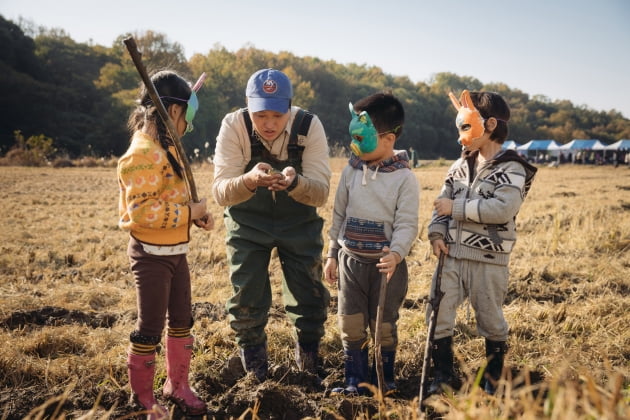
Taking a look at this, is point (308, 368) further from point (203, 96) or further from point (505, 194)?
point (203, 96)

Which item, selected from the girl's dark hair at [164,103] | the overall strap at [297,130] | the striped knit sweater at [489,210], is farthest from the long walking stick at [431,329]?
the girl's dark hair at [164,103]

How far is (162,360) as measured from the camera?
126 inches

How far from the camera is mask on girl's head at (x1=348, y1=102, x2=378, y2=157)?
2916 mm

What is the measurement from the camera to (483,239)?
2889mm

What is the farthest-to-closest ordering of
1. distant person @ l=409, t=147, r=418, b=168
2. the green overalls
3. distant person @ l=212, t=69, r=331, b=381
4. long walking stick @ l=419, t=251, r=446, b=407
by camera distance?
distant person @ l=409, t=147, r=418, b=168 < the green overalls < distant person @ l=212, t=69, r=331, b=381 < long walking stick @ l=419, t=251, r=446, b=407

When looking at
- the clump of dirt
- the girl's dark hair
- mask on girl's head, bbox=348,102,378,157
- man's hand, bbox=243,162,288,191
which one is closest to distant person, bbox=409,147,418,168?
the clump of dirt

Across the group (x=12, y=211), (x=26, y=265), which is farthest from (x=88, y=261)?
(x=12, y=211)

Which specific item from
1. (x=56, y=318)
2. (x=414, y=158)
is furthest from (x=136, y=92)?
(x=56, y=318)

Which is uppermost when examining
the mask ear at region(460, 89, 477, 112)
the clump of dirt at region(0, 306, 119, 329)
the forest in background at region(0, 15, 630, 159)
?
the forest in background at region(0, 15, 630, 159)

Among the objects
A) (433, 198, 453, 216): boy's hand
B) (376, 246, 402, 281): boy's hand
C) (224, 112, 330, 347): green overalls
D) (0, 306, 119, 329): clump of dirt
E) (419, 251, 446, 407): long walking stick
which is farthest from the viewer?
(0, 306, 119, 329): clump of dirt

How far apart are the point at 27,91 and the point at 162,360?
4302 cm

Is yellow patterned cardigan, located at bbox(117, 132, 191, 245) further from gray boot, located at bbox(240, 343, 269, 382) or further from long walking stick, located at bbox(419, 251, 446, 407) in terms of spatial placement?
long walking stick, located at bbox(419, 251, 446, 407)

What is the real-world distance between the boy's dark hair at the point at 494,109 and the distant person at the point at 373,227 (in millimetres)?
485

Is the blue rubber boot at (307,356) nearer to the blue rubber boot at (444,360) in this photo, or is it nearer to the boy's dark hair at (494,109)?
the blue rubber boot at (444,360)
